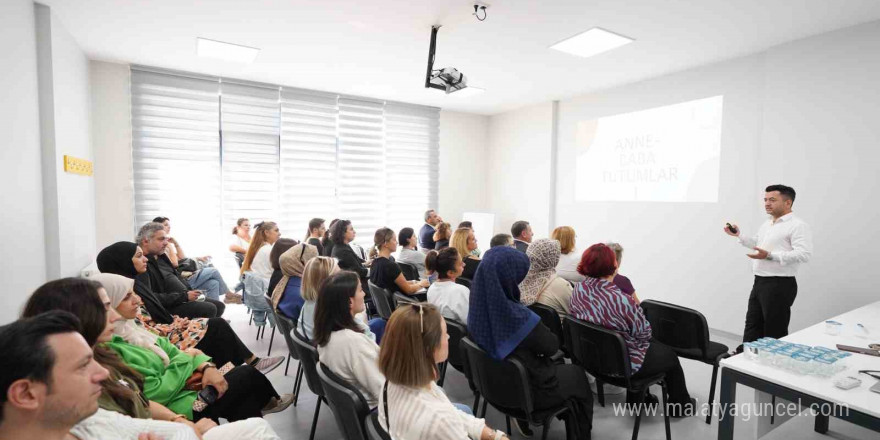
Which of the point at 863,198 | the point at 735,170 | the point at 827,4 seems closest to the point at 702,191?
the point at 735,170

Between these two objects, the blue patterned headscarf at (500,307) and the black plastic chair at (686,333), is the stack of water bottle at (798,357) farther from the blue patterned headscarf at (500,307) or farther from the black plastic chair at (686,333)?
the blue patterned headscarf at (500,307)

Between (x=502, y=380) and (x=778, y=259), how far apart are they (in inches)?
111

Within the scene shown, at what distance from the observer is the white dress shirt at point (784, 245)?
327 cm

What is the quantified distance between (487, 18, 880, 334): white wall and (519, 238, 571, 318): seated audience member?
2724mm

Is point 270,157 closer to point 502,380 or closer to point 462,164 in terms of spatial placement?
point 462,164

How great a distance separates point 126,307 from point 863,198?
5522 millimetres

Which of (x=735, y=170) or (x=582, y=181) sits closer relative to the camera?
(x=735, y=170)

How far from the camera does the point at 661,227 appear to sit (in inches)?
202

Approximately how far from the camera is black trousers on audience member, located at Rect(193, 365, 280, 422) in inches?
79.4

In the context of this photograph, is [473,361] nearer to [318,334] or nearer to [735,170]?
[318,334]

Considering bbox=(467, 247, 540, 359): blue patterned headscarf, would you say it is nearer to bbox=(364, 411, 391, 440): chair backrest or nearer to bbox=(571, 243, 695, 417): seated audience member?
bbox=(571, 243, 695, 417): seated audience member

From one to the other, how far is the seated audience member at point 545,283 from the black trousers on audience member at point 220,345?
193cm

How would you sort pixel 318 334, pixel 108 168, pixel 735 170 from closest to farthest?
pixel 318 334 → pixel 735 170 → pixel 108 168

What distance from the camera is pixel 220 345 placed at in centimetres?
256
